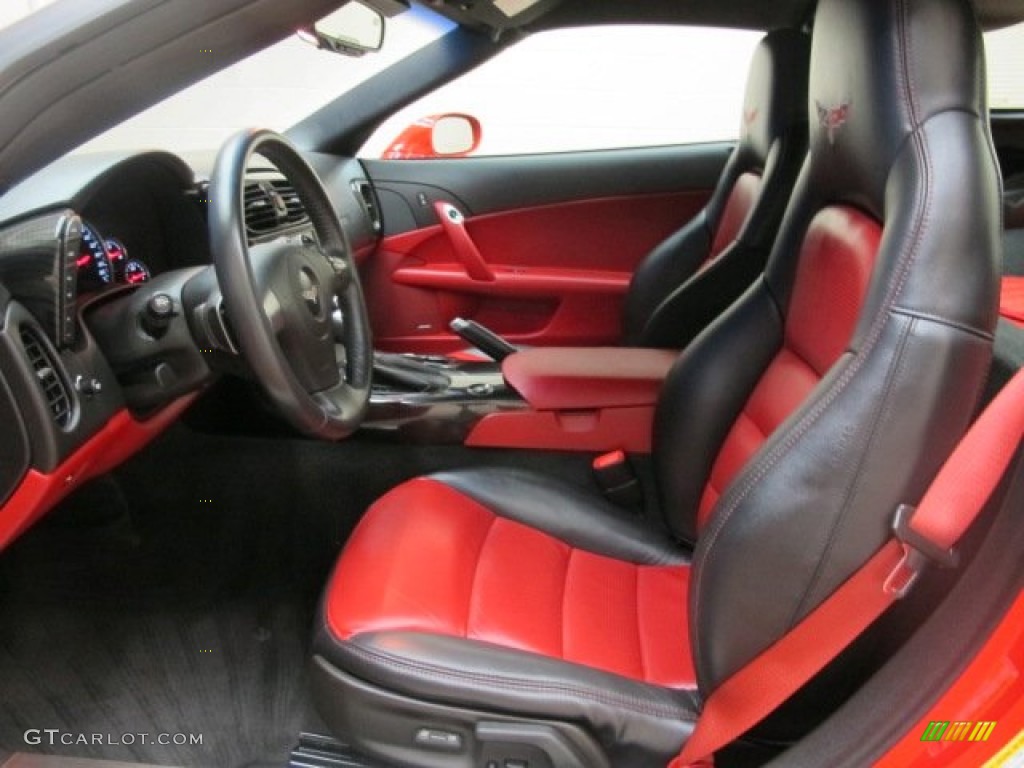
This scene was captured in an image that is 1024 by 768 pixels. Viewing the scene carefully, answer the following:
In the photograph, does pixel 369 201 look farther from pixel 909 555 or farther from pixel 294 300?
pixel 909 555

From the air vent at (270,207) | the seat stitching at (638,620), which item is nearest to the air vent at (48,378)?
the air vent at (270,207)

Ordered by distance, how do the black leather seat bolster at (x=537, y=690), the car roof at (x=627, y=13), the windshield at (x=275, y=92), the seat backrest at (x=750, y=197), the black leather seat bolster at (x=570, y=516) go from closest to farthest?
the black leather seat bolster at (x=537, y=690) → the black leather seat bolster at (x=570, y=516) → the seat backrest at (x=750, y=197) → the car roof at (x=627, y=13) → the windshield at (x=275, y=92)

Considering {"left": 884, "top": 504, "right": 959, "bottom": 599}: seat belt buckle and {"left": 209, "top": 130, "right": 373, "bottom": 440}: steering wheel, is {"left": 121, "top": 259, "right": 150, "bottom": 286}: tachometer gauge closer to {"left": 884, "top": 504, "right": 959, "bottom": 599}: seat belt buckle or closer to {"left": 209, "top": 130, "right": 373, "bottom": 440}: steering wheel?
{"left": 209, "top": 130, "right": 373, "bottom": 440}: steering wheel

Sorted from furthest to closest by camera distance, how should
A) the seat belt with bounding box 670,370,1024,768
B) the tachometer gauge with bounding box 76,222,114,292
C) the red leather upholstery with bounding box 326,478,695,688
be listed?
the tachometer gauge with bounding box 76,222,114,292 < the red leather upholstery with bounding box 326,478,695,688 < the seat belt with bounding box 670,370,1024,768

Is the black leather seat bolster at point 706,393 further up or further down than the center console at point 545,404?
further up

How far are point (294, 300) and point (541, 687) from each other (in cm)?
53

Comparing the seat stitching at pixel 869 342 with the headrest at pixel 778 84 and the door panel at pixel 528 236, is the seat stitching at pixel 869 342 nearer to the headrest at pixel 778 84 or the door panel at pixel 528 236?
the headrest at pixel 778 84

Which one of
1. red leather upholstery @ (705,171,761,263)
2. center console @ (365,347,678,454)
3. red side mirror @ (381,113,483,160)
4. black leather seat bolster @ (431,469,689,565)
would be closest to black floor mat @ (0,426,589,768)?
center console @ (365,347,678,454)

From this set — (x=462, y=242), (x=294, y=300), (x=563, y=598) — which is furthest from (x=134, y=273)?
(x=462, y=242)

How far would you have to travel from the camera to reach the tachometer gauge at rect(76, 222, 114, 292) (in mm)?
1124

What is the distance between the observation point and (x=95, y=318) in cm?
110

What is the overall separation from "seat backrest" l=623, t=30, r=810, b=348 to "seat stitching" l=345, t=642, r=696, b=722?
34.4 inches

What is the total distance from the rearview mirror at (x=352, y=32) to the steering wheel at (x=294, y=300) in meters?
0.39

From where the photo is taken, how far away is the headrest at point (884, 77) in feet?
2.51
